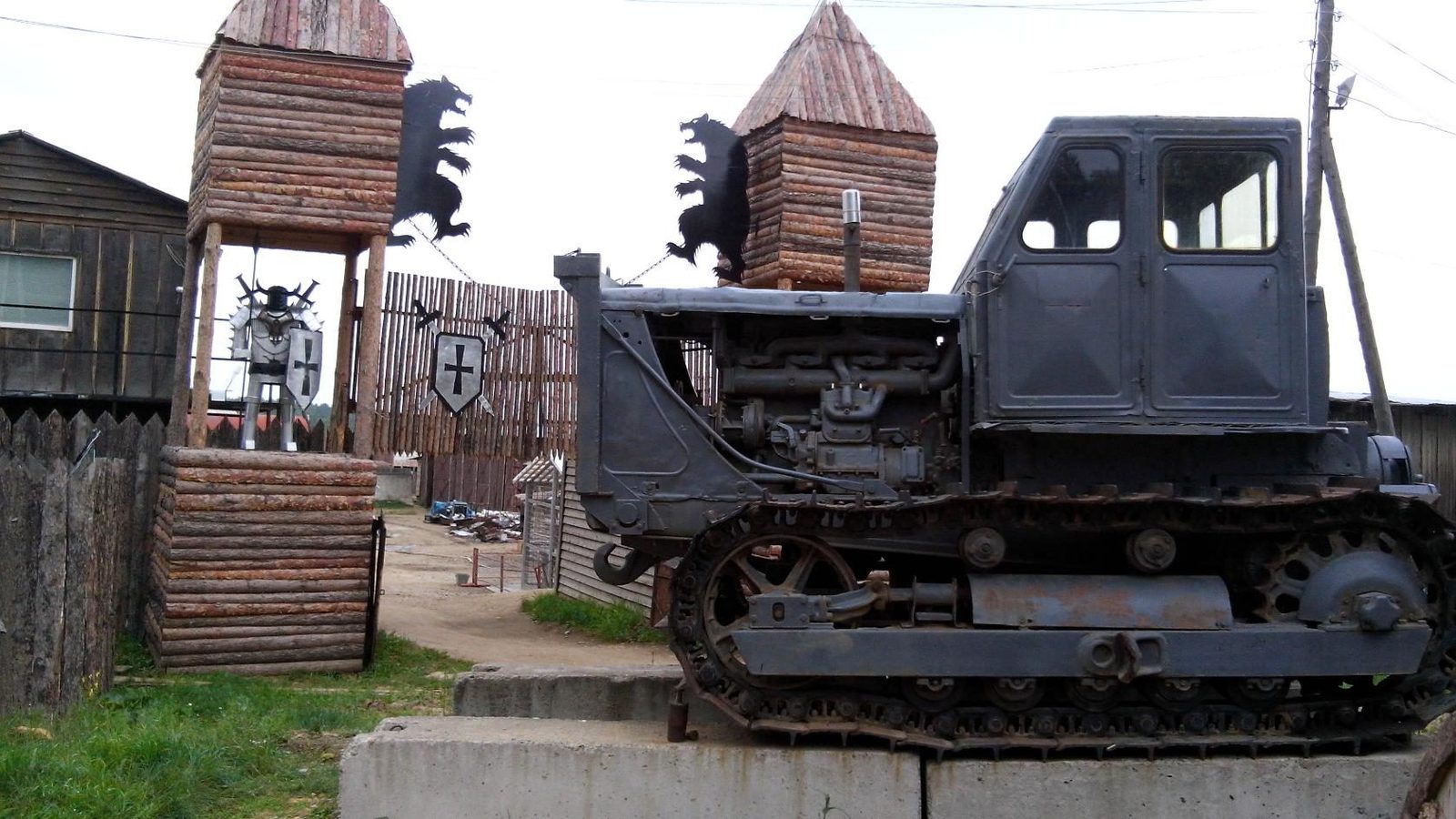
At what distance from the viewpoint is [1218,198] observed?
22.0 ft

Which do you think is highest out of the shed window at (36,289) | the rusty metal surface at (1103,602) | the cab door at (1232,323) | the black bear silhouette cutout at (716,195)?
the black bear silhouette cutout at (716,195)

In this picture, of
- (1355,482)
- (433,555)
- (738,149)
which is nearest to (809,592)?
(1355,482)

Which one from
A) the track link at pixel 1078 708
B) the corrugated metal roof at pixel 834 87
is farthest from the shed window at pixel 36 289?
the track link at pixel 1078 708

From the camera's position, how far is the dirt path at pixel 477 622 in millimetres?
14734

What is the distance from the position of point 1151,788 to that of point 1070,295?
2480mm

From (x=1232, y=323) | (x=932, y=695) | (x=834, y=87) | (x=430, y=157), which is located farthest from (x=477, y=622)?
(x=1232, y=323)

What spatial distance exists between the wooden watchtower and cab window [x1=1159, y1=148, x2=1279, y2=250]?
868cm

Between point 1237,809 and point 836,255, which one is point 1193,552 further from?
point 836,255

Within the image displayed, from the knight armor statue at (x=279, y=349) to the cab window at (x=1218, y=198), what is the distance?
9.72 m

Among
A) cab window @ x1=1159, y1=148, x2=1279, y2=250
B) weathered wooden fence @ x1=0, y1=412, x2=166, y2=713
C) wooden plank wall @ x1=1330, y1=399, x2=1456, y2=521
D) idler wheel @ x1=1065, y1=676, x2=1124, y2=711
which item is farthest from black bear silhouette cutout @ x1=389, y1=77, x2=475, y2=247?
wooden plank wall @ x1=1330, y1=399, x2=1456, y2=521

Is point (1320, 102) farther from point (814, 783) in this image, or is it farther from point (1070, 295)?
point (814, 783)

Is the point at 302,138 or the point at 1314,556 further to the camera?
the point at 302,138

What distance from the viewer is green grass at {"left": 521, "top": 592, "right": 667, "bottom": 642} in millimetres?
16484

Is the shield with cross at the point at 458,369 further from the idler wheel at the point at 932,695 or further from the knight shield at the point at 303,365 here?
the idler wheel at the point at 932,695
